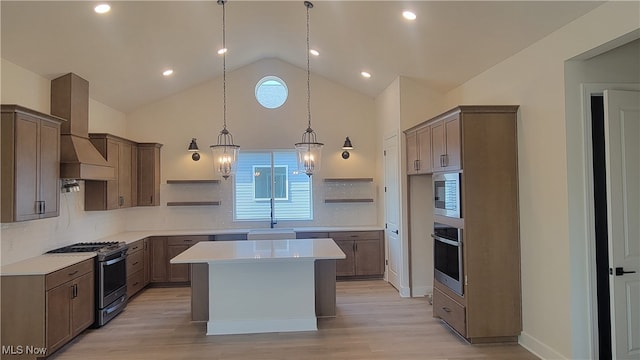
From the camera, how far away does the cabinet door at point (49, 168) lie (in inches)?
150

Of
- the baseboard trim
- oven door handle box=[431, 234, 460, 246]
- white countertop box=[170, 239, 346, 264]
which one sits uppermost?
oven door handle box=[431, 234, 460, 246]

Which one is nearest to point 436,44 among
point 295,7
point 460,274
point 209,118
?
point 295,7

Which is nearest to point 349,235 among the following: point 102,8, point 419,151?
point 419,151

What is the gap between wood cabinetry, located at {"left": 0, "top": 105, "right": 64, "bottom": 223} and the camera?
11.1 feet

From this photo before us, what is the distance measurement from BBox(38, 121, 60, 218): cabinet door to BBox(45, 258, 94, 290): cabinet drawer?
0.60 metres

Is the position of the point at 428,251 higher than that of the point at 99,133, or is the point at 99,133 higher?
the point at 99,133

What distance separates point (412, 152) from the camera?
5.16 meters

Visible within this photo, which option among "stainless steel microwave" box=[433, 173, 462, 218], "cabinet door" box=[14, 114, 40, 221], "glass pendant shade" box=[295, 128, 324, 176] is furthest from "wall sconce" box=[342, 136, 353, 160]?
"cabinet door" box=[14, 114, 40, 221]

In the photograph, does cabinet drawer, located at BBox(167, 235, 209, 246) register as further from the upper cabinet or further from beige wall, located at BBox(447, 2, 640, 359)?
beige wall, located at BBox(447, 2, 640, 359)

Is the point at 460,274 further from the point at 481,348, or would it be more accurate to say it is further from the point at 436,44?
the point at 436,44

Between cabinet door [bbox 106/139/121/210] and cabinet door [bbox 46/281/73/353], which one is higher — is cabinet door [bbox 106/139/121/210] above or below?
above

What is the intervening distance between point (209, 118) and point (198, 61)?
1294 millimetres

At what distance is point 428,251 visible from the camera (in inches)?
215

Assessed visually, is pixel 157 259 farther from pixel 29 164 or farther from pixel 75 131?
pixel 29 164
